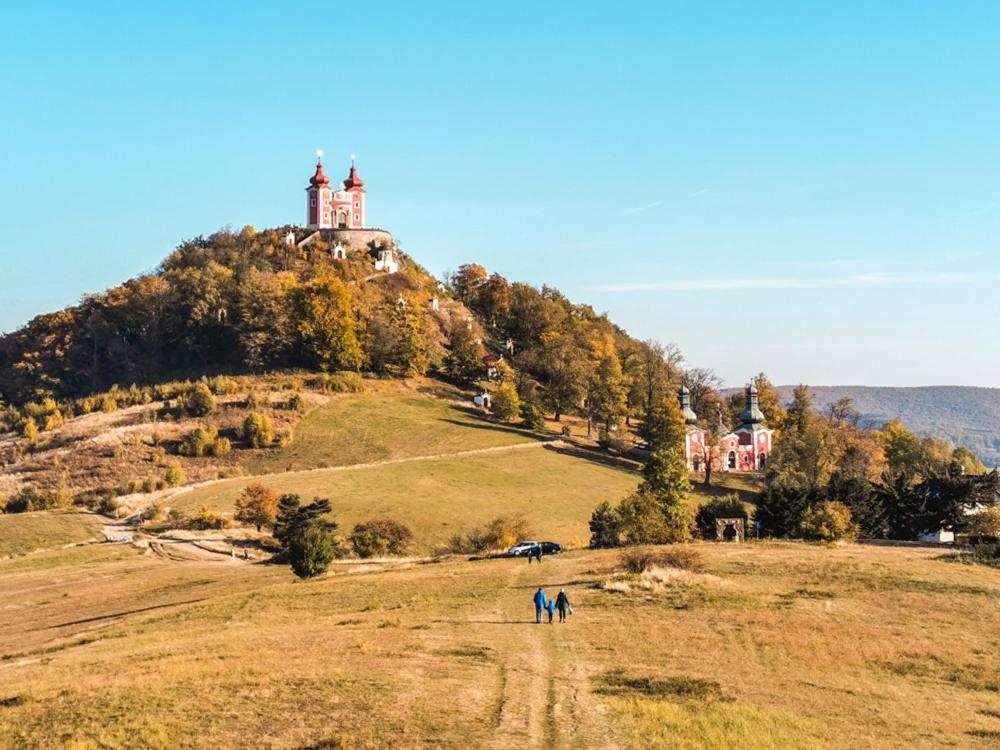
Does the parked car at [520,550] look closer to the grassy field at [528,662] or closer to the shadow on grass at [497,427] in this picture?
the grassy field at [528,662]

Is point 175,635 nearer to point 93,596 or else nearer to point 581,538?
point 93,596

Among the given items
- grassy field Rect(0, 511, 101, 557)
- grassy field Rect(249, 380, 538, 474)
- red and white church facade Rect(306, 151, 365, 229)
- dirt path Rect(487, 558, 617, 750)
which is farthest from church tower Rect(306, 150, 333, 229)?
dirt path Rect(487, 558, 617, 750)

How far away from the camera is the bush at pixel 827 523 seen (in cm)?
7031

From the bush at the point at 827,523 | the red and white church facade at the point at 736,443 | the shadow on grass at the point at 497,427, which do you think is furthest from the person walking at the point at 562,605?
the red and white church facade at the point at 736,443

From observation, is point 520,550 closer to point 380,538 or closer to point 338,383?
point 380,538

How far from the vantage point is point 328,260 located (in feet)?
Result: 508

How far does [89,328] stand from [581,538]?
93.0m

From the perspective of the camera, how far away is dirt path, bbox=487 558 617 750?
23531 mm

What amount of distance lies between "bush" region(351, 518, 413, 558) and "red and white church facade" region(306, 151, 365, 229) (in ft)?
304

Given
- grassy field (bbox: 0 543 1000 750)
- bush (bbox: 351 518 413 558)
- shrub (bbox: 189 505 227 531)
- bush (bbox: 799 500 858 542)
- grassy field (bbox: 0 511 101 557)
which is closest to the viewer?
grassy field (bbox: 0 543 1000 750)

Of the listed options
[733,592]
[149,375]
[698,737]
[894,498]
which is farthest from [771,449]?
[698,737]

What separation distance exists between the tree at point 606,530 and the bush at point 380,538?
14.8 metres

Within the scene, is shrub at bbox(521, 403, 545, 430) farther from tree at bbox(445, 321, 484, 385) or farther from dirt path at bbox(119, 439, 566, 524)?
tree at bbox(445, 321, 484, 385)

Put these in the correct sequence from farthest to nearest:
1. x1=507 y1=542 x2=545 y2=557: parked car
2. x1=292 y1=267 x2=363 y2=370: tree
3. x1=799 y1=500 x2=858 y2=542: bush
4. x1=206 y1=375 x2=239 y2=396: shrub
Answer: x1=292 y1=267 x2=363 y2=370: tree < x1=206 y1=375 x2=239 y2=396: shrub < x1=799 y1=500 x2=858 y2=542: bush < x1=507 y1=542 x2=545 y2=557: parked car
